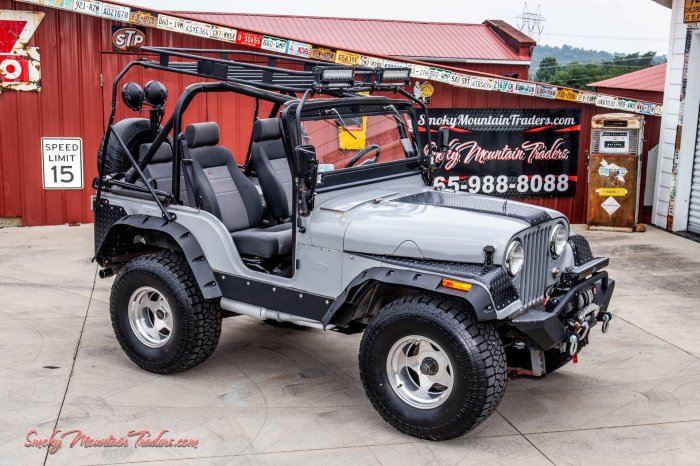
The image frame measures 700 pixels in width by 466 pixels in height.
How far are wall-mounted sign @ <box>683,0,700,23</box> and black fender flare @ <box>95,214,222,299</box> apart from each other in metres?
8.33

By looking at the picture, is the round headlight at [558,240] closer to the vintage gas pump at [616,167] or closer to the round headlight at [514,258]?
the round headlight at [514,258]

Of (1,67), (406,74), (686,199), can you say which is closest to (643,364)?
(406,74)

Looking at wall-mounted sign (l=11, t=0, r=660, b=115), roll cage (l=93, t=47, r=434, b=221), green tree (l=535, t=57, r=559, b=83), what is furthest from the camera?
green tree (l=535, t=57, r=559, b=83)

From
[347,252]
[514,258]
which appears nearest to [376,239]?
[347,252]

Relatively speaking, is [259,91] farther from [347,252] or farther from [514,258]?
[514,258]

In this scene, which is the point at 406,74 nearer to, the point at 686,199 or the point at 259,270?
the point at 259,270

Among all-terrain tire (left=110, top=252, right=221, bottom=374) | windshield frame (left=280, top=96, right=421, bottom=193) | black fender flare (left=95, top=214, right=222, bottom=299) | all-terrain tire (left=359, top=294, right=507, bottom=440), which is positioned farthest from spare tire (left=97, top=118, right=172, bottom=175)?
all-terrain tire (left=359, top=294, right=507, bottom=440)

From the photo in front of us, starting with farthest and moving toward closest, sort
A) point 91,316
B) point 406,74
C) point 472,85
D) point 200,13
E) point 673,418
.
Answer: point 200,13, point 472,85, point 91,316, point 406,74, point 673,418

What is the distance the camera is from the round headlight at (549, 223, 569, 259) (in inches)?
219

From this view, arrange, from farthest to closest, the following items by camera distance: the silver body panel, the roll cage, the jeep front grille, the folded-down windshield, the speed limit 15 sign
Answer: the speed limit 15 sign → the folded-down windshield → the roll cage → the jeep front grille → the silver body panel

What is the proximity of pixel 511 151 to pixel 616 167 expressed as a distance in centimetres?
144

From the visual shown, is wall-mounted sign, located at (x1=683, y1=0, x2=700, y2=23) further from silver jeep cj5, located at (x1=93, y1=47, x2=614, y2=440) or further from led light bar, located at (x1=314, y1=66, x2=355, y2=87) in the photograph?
led light bar, located at (x1=314, y1=66, x2=355, y2=87)

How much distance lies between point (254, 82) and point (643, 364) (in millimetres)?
3610

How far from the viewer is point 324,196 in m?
5.67
